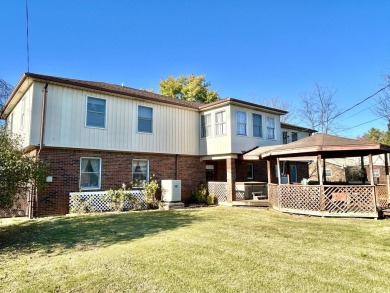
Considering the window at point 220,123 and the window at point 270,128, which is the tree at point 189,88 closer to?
the window at point 270,128

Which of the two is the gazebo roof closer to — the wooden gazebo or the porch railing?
the wooden gazebo

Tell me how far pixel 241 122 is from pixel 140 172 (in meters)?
6.42

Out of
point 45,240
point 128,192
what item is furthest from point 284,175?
point 45,240

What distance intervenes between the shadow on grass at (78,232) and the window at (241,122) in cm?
710

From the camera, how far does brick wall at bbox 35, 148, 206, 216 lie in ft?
36.5

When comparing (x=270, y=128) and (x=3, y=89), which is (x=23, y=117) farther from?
(x=270, y=128)

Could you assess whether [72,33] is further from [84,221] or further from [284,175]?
[284,175]

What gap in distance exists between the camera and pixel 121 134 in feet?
43.2

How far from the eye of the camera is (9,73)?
16594 millimetres

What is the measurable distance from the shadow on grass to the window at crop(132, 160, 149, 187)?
3571 mm

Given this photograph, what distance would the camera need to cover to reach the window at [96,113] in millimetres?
12383

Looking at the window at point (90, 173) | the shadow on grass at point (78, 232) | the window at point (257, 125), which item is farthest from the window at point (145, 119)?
the window at point (257, 125)

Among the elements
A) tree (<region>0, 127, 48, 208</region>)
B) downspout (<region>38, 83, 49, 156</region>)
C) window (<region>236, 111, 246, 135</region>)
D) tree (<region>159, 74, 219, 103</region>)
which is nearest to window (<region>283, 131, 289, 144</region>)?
window (<region>236, 111, 246, 135</region>)

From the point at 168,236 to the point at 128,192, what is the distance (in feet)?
20.7
